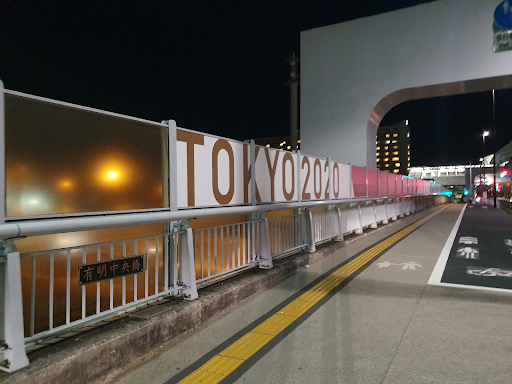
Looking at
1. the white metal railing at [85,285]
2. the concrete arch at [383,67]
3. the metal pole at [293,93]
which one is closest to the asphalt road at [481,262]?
the white metal railing at [85,285]

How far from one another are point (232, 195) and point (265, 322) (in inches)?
77.3

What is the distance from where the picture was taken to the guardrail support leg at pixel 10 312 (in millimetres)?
2471

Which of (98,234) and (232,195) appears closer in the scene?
(98,234)

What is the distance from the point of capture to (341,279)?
6082mm

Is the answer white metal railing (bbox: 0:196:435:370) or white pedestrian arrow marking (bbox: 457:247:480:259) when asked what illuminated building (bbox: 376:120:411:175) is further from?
white metal railing (bbox: 0:196:435:370)

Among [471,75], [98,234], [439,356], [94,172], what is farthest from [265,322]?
[471,75]

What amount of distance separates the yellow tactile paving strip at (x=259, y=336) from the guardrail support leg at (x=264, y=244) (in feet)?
2.80

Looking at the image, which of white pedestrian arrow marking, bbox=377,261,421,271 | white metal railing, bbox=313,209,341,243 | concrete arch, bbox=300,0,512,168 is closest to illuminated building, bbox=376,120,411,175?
concrete arch, bbox=300,0,512,168

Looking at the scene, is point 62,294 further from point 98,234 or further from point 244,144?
point 244,144

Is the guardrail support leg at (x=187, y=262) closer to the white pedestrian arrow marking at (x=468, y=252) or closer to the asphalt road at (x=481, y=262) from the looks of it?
the asphalt road at (x=481, y=262)

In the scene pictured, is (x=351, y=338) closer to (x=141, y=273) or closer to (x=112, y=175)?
(x=141, y=273)

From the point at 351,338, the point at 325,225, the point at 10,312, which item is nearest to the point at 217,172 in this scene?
the point at 351,338

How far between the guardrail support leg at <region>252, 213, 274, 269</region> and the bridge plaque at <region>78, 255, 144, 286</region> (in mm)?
2584

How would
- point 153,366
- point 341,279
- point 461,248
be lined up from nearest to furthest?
point 153,366, point 341,279, point 461,248
